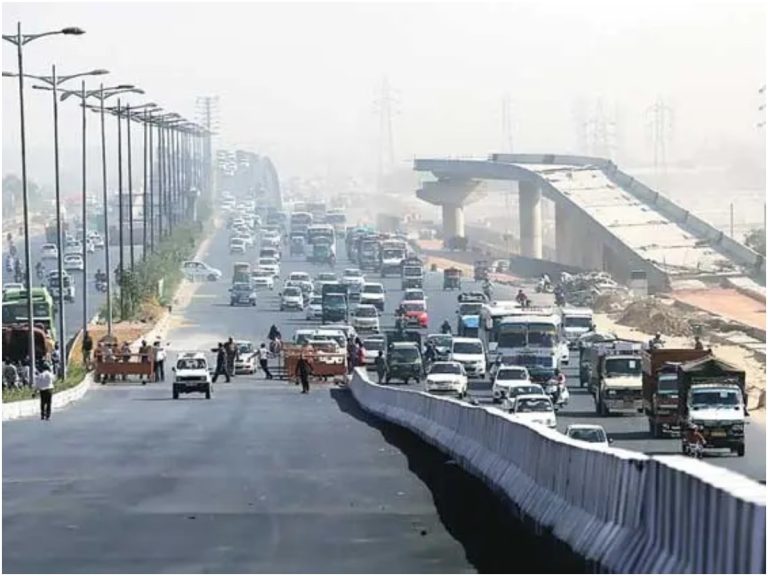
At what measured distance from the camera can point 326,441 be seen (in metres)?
41.6

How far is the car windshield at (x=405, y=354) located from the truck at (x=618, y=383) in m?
14.4

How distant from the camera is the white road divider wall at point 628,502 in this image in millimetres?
14508

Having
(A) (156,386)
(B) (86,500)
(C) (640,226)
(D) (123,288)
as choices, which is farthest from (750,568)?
(C) (640,226)

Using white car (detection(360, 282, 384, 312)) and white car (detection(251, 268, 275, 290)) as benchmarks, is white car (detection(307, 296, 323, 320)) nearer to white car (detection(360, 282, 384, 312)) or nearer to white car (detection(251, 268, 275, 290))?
white car (detection(360, 282, 384, 312))

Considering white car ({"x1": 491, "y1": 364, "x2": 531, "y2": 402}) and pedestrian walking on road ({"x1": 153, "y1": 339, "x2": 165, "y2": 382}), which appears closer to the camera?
white car ({"x1": 491, "y1": 364, "x2": 531, "y2": 402})

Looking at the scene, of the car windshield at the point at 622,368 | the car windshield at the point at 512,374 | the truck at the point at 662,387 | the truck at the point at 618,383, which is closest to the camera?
the truck at the point at 662,387

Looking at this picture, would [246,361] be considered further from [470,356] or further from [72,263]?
[72,263]

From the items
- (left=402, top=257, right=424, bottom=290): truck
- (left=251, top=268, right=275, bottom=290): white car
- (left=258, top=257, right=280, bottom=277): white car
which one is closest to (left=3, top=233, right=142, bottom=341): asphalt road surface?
(left=251, top=268, right=275, bottom=290): white car

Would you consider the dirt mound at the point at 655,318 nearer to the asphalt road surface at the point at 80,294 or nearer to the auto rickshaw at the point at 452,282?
the auto rickshaw at the point at 452,282

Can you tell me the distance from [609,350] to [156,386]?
52.4 ft

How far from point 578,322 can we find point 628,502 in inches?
3258

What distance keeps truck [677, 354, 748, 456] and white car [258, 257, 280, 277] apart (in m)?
99.2

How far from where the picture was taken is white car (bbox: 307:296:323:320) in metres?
117

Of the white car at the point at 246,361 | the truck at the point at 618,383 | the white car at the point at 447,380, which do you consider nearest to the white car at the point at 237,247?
the white car at the point at 246,361
